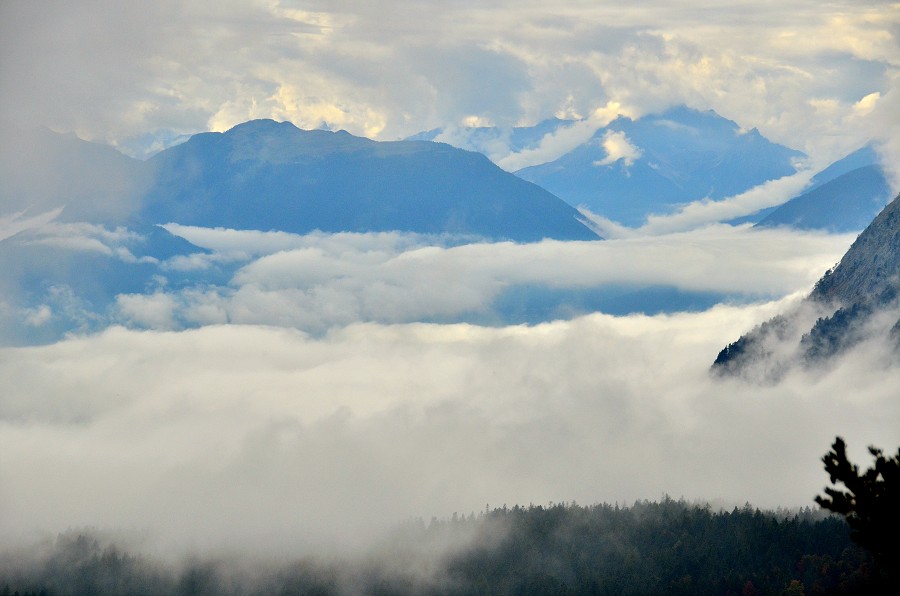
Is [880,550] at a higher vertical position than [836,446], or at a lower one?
lower

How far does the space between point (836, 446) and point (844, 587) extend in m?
152

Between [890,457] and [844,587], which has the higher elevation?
[890,457]

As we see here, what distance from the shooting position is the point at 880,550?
59188mm

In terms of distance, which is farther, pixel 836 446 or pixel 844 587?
pixel 844 587

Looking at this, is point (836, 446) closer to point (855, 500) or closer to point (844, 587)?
point (855, 500)

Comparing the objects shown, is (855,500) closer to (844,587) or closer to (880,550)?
(880,550)

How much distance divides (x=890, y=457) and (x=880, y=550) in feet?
17.0

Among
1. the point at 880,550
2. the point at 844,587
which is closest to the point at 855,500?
the point at 880,550

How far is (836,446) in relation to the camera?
2260 inches

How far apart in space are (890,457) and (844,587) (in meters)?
149

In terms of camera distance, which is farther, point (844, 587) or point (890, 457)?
point (844, 587)

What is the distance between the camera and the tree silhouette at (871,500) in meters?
58.1

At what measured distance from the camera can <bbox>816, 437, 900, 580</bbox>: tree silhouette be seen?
5812 centimetres

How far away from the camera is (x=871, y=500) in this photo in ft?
193
